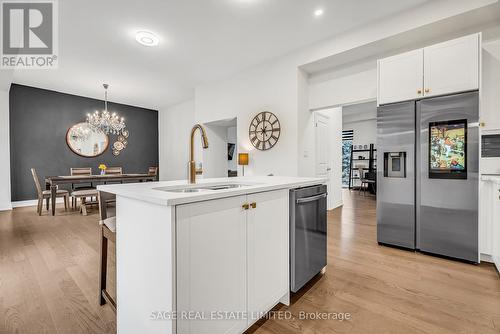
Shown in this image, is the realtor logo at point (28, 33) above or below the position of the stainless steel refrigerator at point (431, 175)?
above

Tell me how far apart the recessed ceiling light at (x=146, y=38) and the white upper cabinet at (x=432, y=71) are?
3.25 metres

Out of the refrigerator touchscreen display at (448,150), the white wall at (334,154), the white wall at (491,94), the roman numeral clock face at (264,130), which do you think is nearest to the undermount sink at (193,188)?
the refrigerator touchscreen display at (448,150)

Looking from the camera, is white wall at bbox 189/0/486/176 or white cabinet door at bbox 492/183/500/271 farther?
white wall at bbox 189/0/486/176

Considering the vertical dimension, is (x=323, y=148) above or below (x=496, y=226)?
above

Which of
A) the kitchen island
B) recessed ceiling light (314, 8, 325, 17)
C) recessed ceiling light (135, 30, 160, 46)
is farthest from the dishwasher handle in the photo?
recessed ceiling light (135, 30, 160, 46)

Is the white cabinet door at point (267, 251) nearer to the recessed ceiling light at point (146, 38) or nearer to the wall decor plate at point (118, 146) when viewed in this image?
the recessed ceiling light at point (146, 38)

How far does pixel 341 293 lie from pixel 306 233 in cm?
57

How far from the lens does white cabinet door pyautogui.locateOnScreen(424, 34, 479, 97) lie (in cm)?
225

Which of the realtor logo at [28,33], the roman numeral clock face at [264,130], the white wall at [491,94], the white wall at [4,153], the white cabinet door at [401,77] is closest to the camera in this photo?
the white wall at [491,94]

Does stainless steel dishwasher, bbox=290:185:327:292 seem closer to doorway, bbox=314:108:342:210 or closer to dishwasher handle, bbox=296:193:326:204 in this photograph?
dishwasher handle, bbox=296:193:326:204

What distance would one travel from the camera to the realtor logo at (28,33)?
9.01 feet

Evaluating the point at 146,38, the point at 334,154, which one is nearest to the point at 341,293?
the point at 334,154

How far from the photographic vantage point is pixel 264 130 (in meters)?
4.25

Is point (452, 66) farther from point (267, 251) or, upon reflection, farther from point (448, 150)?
point (267, 251)
